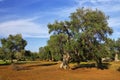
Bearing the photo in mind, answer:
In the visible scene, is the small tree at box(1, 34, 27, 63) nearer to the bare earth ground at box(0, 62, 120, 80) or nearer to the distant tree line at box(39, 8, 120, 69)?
the distant tree line at box(39, 8, 120, 69)

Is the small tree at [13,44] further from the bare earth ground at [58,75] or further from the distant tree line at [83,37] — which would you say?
the bare earth ground at [58,75]

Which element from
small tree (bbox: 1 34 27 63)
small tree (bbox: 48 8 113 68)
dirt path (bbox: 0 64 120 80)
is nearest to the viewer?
dirt path (bbox: 0 64 120 80)

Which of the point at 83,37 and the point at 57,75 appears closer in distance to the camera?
the point at 57,75

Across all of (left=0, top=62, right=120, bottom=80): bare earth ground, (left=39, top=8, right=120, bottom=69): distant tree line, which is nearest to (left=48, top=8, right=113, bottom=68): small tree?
(left=39, top=8, right=120, bottom=69): distant tree line

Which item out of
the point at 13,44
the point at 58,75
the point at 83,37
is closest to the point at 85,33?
the point at 83,37

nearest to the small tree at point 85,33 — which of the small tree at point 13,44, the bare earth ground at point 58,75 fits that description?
the bare earth ground at point 58,75

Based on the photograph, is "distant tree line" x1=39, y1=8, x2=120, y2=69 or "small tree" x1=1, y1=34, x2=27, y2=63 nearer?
"distant tree line" x1=39, y1=8, x2=120, y2=69

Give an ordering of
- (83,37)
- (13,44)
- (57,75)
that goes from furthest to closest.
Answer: (13,44) < (83,37) < (57,75)

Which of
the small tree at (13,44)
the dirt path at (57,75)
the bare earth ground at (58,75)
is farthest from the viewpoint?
the small tree at (13,44)

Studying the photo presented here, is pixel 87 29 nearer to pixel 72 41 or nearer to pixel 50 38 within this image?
pixel 72 41

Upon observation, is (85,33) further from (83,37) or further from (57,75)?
(57,75)

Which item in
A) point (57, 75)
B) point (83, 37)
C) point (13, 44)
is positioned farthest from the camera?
point (13, 44)

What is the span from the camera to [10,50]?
295ft

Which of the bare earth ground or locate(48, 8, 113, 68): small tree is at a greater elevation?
locate(48, 8, 113, 68): small tree
